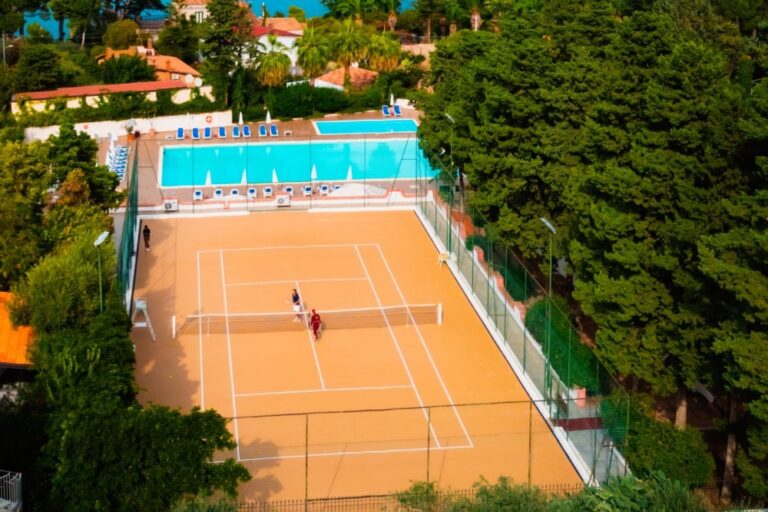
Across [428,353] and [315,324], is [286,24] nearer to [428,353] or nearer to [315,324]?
[315,324]

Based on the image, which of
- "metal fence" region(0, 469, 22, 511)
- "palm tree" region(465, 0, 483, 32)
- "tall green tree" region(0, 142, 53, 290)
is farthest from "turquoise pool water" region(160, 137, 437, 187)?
"metal fence" region(0, 469, 22, 511)

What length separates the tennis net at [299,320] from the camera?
3422cm

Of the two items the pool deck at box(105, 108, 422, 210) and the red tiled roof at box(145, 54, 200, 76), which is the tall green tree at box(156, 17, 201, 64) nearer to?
the red tiled roof at box(145, 54, 200, 76)

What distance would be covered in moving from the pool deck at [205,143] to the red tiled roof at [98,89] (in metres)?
3.29

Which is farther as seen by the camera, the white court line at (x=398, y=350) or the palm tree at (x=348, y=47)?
the palm tree at (x=348, y=47)

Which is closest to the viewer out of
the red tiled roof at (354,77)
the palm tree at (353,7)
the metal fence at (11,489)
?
the metal fence at (11,489)

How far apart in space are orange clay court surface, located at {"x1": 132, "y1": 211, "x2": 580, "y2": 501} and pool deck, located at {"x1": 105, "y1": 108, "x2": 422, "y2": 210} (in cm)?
198

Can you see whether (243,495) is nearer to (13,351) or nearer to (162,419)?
(162,419)

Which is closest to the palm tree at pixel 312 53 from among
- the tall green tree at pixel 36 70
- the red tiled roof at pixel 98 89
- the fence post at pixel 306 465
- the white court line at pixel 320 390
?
the red tiled roof at pixel 98 89

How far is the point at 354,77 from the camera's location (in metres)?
65.1

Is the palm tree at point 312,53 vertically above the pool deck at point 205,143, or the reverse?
the palm tree at point 312,53

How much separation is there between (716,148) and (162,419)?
1216 centimetres

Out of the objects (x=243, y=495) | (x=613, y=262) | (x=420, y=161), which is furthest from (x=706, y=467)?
(x=420, y=161)

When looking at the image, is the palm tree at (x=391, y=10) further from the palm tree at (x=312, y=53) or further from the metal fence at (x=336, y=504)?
the metal fence at (x=336, y=504)
